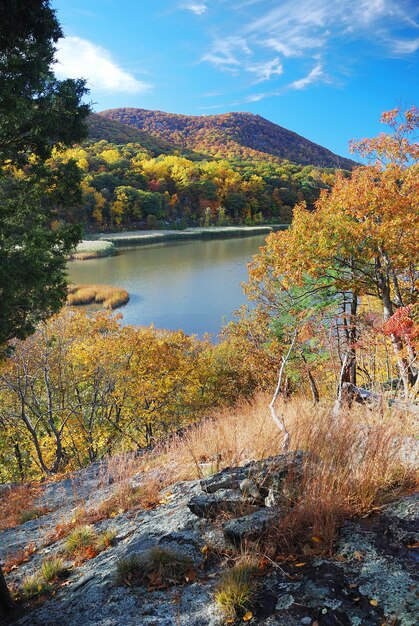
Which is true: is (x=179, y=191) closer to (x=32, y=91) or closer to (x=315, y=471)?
(x=32, y=91)

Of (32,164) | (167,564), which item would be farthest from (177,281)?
(167,564)

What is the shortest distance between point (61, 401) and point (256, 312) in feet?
26.0

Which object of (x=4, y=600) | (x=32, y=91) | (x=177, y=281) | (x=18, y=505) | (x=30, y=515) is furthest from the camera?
(x=177, y=281)

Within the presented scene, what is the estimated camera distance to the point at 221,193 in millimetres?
104500

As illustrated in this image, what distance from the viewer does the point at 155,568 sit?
3.02m

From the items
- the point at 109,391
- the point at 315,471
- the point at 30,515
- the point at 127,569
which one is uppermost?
the point at 315,471

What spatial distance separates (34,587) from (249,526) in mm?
2058

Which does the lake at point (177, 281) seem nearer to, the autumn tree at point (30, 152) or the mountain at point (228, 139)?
the autumn tree at point (30, 152)

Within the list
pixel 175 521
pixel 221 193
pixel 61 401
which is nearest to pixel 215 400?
pixel 61 401

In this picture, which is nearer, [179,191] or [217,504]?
[217,504]

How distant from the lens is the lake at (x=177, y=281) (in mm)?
26766

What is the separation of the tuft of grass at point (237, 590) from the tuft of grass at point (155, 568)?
44 cm

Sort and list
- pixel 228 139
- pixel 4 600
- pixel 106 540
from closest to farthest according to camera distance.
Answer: pixel 4 600 < pixel 106 540 < pixel 228 139

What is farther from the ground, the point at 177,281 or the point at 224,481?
the point at 224,481
